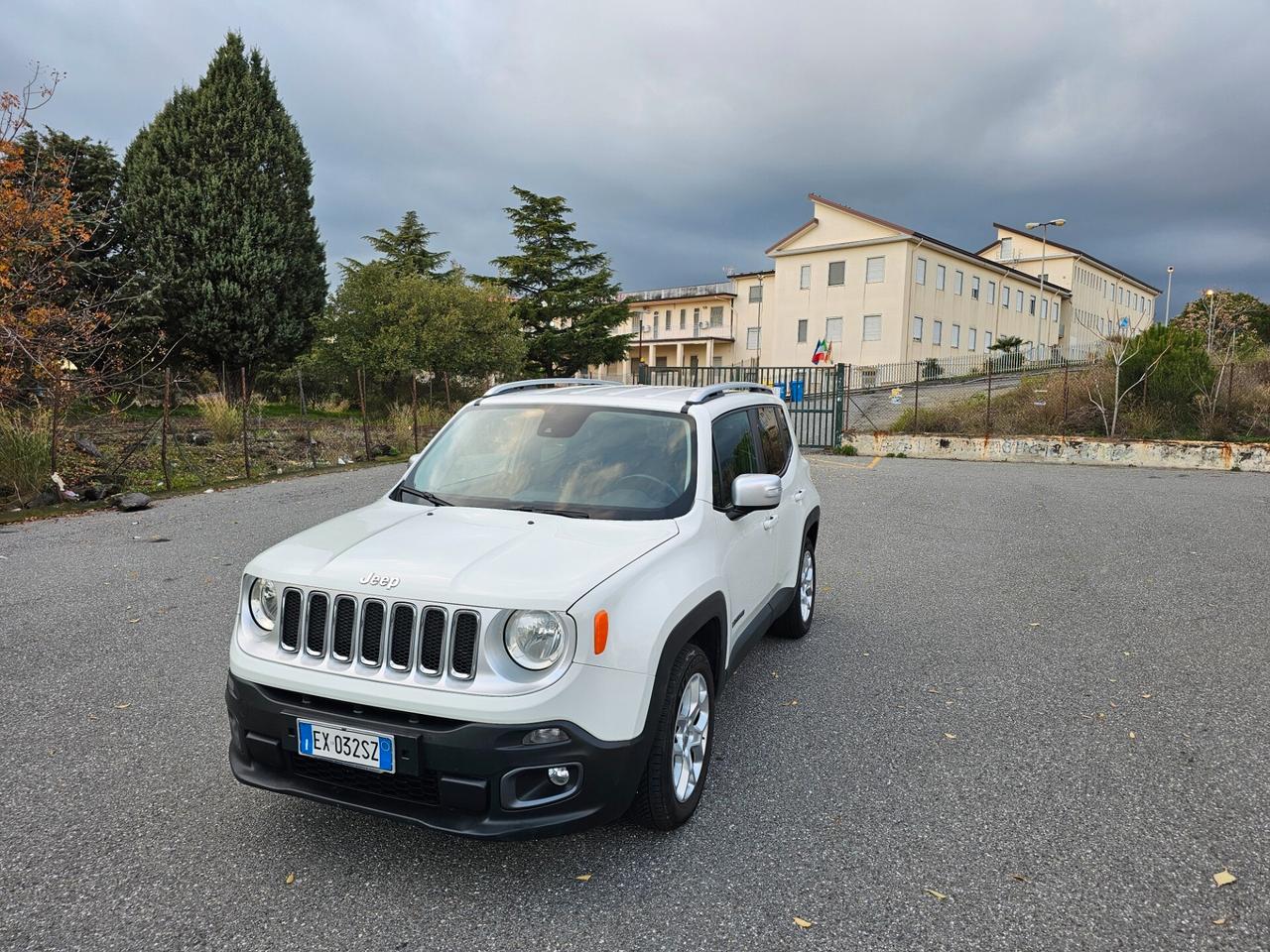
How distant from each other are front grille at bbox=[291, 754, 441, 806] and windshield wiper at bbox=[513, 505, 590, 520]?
1.21 meters

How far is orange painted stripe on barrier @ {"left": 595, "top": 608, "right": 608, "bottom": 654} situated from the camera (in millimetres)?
2572

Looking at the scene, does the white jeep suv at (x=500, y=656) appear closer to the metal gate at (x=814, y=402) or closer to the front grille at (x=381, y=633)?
the front grille at (x=381, y=633)

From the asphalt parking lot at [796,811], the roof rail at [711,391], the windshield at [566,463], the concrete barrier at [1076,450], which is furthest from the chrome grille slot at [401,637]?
the concrete barrier at [1076,450]

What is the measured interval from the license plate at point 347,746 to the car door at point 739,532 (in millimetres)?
1607

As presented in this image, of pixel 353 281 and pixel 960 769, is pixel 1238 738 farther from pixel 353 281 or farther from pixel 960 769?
pixel 353 281

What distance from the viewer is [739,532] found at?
12.5ft

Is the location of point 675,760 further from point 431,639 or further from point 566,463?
point 566,463

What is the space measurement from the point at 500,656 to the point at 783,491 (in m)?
2.59

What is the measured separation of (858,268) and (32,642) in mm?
46493

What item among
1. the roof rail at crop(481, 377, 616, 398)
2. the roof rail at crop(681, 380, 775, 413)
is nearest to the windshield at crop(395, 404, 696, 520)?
the roof rail at crop(681, 380, 775, 413)

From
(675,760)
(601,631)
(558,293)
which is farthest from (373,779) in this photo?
(558,293)

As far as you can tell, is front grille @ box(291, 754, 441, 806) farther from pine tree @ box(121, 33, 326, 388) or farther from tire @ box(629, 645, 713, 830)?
pine tree @ box(121, 33, 326, 388)

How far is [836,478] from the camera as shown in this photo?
1486 cm

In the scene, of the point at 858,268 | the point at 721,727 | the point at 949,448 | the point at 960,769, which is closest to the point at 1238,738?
the point at 960,769
